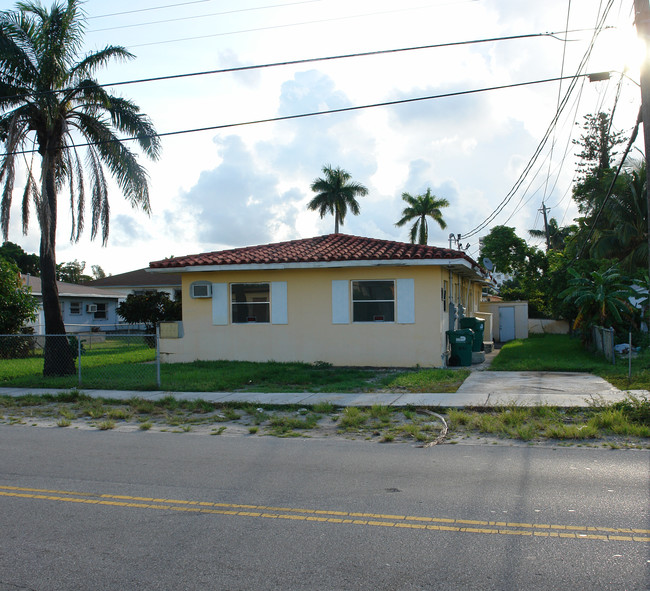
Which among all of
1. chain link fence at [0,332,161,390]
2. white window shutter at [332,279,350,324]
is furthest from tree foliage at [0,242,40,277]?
white window shutter at [332,279,350,324]

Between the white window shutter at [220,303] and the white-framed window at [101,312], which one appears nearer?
the white window shutter at [220,303]

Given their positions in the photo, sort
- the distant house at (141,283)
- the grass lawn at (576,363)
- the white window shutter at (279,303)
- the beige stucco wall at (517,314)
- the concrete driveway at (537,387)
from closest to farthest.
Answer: the concrete driveway at (537,387), the grass lawn at (576,363), the white window shutter at (279,303), the beige stucco wall at (517,314), the distant house at (141,283)

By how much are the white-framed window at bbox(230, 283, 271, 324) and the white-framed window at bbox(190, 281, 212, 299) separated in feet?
2.17

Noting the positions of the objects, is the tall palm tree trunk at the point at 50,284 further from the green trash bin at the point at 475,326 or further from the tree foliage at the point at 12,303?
the green trash bin at the point at 475,326

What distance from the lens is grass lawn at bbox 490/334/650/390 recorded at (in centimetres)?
1346

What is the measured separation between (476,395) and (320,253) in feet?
25.5

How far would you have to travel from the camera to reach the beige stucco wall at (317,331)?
683 inches

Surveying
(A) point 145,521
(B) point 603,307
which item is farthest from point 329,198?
(A) point 145,521

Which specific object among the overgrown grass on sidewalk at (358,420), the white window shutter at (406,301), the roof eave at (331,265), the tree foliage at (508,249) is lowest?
the overgrown grass on sidewalk at (358,420)

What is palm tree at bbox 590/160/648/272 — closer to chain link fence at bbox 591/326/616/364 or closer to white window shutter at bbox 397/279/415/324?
chain link fence at bbox 591/326/616/364

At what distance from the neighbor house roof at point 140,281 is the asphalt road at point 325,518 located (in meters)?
33.1

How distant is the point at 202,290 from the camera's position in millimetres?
19016

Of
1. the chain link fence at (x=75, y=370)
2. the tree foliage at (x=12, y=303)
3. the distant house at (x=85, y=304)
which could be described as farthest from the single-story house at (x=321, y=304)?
the distant house at (x=85, y=304)

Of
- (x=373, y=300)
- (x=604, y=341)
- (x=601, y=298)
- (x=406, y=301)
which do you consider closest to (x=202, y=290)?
(x=373, y=300)
